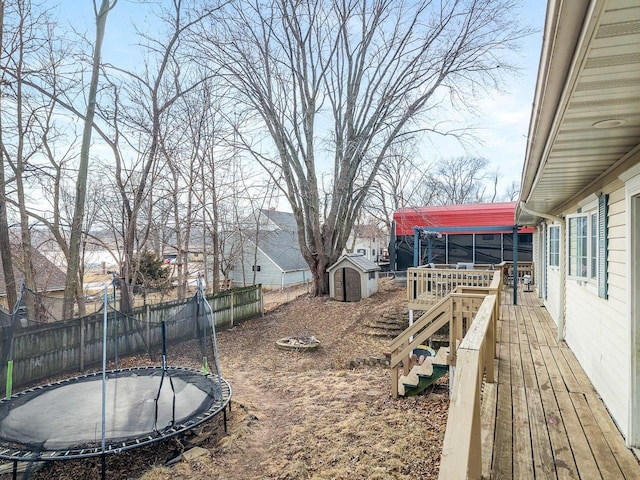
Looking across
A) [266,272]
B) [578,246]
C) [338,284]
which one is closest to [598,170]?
[578,246]

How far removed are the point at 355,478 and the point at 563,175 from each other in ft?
11.8

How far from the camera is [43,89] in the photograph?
907cm

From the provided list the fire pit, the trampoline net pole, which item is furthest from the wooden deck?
the trampoline net pole

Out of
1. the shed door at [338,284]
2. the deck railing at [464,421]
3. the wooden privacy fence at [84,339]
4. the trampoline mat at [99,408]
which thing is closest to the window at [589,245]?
the deck railing at [464,421]

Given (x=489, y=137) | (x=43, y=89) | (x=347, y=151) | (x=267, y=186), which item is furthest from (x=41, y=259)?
(x=489, y=137)

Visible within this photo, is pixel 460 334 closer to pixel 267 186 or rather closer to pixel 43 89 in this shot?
pixel 43 89

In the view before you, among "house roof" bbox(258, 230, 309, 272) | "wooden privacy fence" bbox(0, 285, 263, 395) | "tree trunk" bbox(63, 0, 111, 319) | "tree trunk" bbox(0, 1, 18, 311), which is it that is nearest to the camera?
"wooden privacy fence" bbox(0, 285, 263, 395)

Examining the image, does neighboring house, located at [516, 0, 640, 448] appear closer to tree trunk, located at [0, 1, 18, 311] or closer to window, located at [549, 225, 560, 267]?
window, located at [549, 225, 560, 267]

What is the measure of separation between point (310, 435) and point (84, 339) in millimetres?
5637

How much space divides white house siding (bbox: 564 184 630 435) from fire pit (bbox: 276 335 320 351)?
689 centimetres

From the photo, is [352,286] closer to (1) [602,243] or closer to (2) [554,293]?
(2) [554,293]

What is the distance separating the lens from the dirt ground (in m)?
3.72

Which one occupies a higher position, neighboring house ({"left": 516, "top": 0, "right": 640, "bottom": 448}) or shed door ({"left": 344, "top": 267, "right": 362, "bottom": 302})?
neighboring house ({"left": 516, "top": 0, "right": 640, "bottom": 448})

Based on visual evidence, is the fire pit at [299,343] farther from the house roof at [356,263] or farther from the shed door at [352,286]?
the house roof at [356,263]
